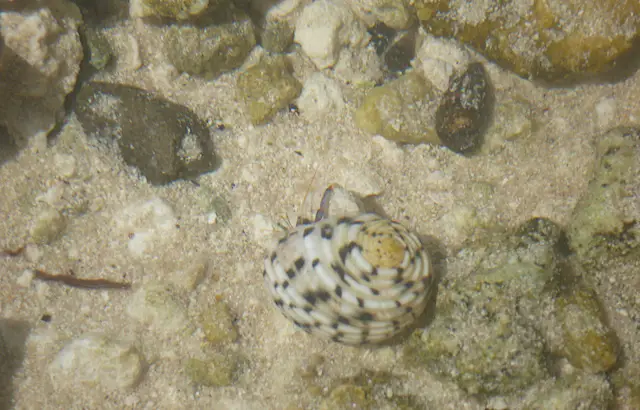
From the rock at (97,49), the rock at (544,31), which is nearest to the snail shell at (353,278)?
the rock at (544,31)

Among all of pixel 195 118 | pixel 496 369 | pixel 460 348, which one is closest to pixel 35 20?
pixel 195 118

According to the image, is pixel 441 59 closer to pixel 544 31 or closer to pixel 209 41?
pixel 544 31

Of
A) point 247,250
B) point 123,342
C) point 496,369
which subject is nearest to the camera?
point 496,369

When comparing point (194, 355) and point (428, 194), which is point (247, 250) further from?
point (428, 194)

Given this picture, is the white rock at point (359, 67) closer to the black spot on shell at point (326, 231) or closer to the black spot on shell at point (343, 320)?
the black spot on shell at point (326, 231)

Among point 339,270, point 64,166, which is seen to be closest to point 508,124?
point 339,270

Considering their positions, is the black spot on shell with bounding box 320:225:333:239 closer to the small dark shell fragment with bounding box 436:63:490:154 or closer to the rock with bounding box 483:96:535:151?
the small dark shell fragment with bounding box 436:63:490:154
